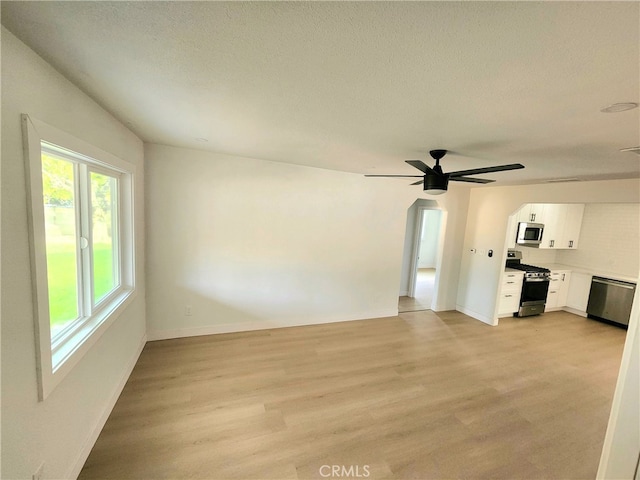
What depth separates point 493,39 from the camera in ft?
2.95

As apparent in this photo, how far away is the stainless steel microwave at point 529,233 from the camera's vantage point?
4.88m

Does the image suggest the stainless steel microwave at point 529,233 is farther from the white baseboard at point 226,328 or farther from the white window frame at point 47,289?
the white window frame at point 47,289

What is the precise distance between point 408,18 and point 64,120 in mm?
1830

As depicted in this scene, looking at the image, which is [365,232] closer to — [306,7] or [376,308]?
[376,308]

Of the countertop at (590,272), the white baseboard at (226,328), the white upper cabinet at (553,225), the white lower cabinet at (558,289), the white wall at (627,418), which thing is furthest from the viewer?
the white lower cabinet at (558,289)

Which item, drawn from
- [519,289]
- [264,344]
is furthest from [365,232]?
[519,289]

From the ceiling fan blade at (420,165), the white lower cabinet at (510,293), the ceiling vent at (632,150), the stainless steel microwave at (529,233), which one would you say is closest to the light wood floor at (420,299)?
the white lower cabinet at (510,293)

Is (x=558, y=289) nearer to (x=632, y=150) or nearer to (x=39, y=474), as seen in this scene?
(x=632, y=150)

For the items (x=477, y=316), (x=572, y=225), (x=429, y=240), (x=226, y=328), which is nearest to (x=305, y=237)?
(x=226, y=328)

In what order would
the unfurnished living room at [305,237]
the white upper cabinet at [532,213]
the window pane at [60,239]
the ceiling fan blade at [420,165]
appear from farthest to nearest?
the white upper cabinet at [532,213]
the ceiling fan blade at [420,165]
the window pane at [60,239]
the unfurnished living room at [305,237]

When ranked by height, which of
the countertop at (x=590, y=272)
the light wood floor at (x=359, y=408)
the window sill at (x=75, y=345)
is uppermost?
the countertop at (x=590, y=272)

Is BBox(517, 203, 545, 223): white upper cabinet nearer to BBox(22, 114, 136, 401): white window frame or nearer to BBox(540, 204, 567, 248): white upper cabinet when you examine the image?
BBox(540, 204, 567, 248): white upper cabinet

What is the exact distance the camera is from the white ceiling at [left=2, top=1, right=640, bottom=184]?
84cm

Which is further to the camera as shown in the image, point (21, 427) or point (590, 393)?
point (590, 393)
